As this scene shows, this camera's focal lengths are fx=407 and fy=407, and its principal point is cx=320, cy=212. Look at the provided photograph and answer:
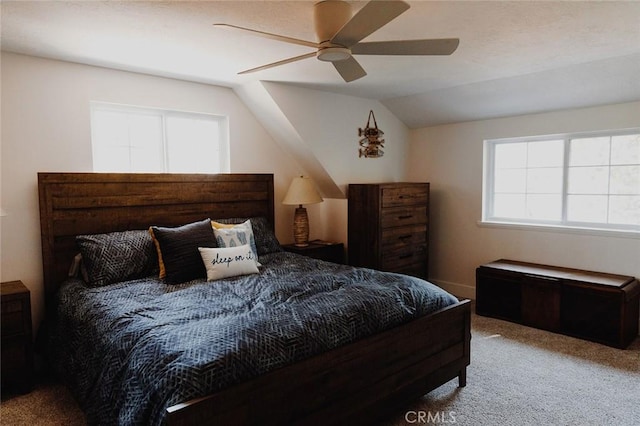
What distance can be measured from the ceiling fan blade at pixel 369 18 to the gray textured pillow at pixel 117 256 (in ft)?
6.62

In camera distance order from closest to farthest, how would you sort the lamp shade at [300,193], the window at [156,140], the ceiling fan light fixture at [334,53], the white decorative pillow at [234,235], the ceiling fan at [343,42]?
1. the ceiling fan at [343,42]
2. the ceiling fan light fixture at [334,53]
3. the white decorative pillow at [234,235]
4. the window at [156,140]
5. the lamp shade at [300,193]

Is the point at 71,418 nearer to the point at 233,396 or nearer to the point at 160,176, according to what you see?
the point at 233,396

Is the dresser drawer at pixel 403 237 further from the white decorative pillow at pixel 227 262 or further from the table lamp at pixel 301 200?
the white decorative pillow at pixel 227 262

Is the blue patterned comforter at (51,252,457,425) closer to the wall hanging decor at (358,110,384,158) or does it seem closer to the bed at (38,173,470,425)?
the bed at (38,173,470,425)

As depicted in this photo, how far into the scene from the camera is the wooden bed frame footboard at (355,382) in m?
1.54

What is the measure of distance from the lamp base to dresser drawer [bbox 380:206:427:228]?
76 centimetres

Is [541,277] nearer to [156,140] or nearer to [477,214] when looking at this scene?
[477,214]

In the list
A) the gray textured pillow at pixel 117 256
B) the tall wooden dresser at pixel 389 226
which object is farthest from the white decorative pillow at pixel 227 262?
the tall wooden dresser at pixel 389 226

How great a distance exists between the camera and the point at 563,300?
3.41 m

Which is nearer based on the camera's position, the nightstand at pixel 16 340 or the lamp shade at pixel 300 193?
the nightstand at pixel 16 340


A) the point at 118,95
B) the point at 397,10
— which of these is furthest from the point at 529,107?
→ the point at 118,95

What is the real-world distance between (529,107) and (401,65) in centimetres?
154

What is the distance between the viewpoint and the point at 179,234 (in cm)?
293

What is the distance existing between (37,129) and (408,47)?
259 centimetres
